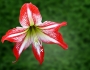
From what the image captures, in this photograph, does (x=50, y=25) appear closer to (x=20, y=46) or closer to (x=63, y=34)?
(x=20, y=46)

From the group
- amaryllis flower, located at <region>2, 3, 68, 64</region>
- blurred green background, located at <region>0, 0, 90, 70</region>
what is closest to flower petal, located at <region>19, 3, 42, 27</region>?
amaryllis flower, located at <region>2, 3, 68, 64</region>

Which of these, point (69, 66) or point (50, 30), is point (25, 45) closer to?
point (50, 30)

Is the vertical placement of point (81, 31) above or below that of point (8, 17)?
below

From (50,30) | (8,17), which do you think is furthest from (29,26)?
(8,17)

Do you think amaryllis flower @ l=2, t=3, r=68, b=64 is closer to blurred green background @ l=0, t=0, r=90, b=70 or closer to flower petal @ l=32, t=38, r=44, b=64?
flower petal @ l=32, t=38, r=44, b=64

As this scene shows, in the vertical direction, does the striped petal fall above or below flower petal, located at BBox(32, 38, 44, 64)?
above

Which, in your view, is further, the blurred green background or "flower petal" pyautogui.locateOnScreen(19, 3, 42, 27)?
the blurred green background

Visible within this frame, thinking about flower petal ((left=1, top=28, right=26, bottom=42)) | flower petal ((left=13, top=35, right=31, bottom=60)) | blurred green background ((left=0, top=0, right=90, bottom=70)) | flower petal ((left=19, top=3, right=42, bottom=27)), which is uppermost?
flower petal ((left=19, top=3, right=42, bottom=27))
